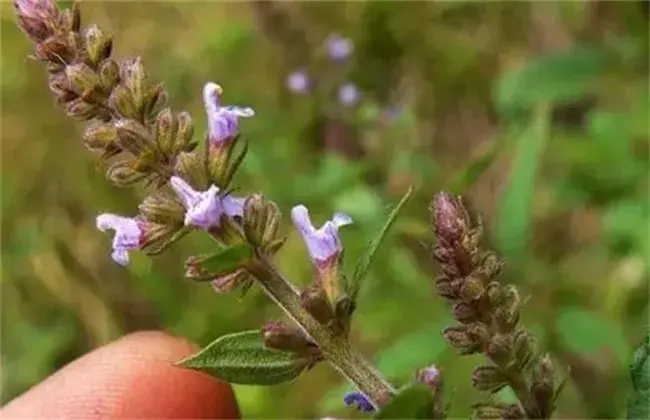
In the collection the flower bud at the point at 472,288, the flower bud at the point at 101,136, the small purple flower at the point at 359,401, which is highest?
the flower bud at the point at 101,136

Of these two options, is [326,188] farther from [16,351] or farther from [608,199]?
[16,351]

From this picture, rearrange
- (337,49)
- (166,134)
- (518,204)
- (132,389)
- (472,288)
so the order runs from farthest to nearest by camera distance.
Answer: (337,49), (518,204), (132,389), (166,134), (472,288)

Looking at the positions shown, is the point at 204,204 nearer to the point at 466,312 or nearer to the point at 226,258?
the point at 226,258

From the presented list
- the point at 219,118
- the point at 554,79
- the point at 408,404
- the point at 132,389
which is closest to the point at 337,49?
the point at 554,79

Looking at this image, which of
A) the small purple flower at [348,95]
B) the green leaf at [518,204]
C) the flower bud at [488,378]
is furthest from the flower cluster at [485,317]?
the small purple flower at [348,95]

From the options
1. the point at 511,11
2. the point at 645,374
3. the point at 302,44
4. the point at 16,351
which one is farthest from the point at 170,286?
the point at 645,374

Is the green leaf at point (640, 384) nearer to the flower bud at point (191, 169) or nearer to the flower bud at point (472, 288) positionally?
the flower bud at point (472, 288)

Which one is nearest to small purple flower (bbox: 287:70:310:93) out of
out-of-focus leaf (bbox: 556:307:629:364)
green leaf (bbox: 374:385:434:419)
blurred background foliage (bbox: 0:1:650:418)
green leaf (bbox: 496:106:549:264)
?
blurred background foliage (bbox: 0:1:650:418)
